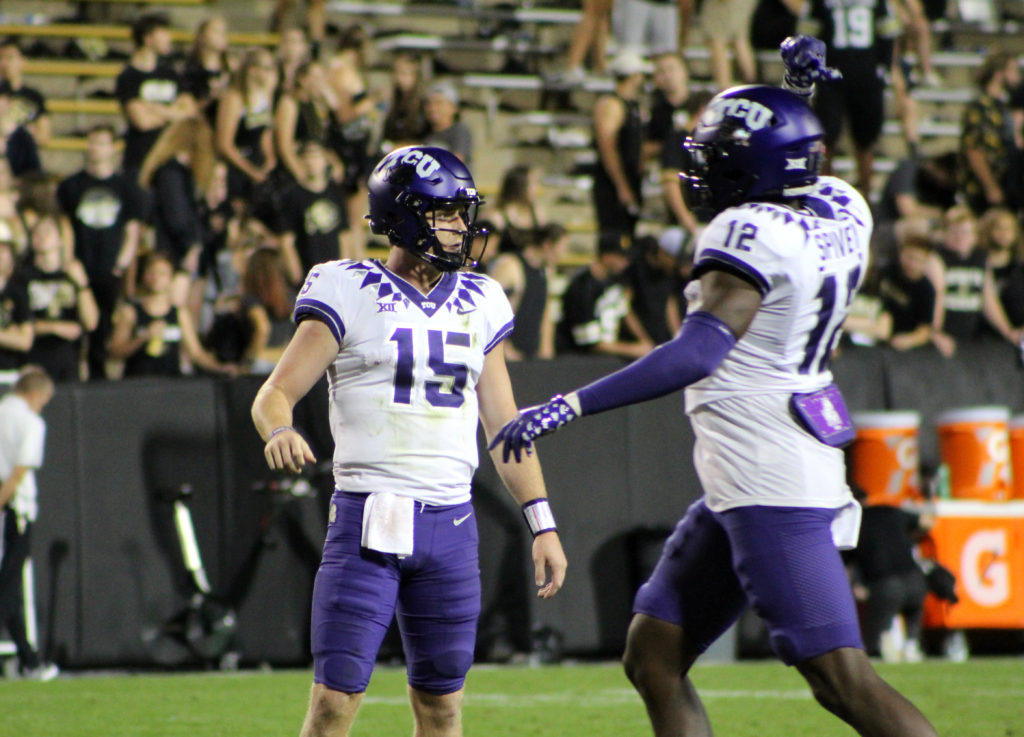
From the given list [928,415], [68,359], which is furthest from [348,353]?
[928,415]

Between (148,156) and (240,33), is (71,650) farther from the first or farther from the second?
(240,33)

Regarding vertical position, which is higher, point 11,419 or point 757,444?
point 757,444

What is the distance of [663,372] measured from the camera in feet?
11.8

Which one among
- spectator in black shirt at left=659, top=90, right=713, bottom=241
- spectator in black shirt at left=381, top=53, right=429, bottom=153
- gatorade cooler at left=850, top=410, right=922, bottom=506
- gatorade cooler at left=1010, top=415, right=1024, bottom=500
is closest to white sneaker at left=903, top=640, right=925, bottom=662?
gatorade cooler at left=850, top=410, right=922, bottom=506

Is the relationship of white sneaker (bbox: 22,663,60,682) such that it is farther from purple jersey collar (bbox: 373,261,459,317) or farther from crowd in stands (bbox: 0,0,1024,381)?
purple jersey collar (bbox: 373,261,459,317)

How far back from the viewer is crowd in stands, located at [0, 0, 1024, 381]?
9836 millimetres

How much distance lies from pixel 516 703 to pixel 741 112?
4275mm

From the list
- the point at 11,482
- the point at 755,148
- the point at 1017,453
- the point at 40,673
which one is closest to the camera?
the point at 755,148

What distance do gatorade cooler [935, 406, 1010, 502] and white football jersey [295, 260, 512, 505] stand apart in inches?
242

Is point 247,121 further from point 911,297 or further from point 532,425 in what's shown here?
point 532,425

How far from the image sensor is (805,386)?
392 centimetres

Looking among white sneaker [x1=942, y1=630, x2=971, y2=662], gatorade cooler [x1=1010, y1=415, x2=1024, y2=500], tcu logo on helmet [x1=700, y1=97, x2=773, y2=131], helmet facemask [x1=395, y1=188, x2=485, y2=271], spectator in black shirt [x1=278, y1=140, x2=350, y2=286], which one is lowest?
white sneaker [x1=942, y1=630, x2=971, y2=662]

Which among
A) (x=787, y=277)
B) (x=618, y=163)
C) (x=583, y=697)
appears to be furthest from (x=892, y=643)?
(x=787, y=277)

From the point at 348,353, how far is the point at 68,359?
5.99 meters
